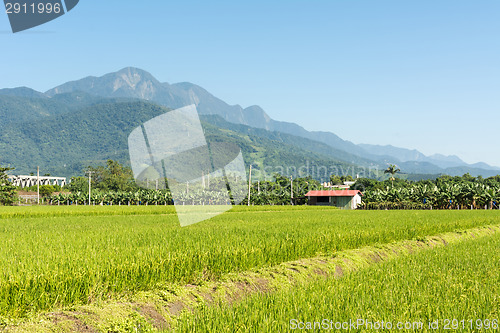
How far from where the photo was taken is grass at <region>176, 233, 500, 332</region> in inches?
126

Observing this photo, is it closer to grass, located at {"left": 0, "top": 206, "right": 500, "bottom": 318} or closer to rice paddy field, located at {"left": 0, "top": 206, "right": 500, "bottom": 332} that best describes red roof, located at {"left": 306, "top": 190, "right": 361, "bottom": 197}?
grass, located at {"left": 0, "top": 206, "right": 500, "bottom": 318}

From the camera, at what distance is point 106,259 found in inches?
221

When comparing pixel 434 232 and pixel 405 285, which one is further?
pixel 434 232

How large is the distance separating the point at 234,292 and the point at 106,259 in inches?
77.1

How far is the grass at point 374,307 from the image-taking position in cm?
320

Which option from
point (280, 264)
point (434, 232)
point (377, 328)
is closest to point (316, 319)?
point (377, 328)

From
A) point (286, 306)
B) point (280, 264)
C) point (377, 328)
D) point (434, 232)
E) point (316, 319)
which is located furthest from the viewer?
point (434, 232)

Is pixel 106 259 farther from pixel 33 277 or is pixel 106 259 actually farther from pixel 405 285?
pixel 405 285

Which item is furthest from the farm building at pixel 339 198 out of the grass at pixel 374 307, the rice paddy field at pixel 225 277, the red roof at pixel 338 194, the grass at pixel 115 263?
the grass at pixel 374 307

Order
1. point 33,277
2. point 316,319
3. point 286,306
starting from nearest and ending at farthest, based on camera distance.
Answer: point 316,319 < point 286,306 < point 33,277

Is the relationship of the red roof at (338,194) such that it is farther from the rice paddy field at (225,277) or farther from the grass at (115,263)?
the rice paddy field at (225,277)

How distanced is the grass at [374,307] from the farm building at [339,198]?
176ft

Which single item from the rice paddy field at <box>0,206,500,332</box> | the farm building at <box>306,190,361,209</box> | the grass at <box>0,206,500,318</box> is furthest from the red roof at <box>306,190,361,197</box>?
the rice paddy field at <box>0,206,500,332</box>

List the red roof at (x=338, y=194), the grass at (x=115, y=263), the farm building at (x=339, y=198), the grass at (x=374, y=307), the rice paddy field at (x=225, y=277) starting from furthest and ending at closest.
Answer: the red roof at (x=338, y=194)
the farm building at (x=339, y=198)
the grass at (x=115, y=263)
the rice paddy field at (x=225, y=277)
the grass at (x=374, y=307)
